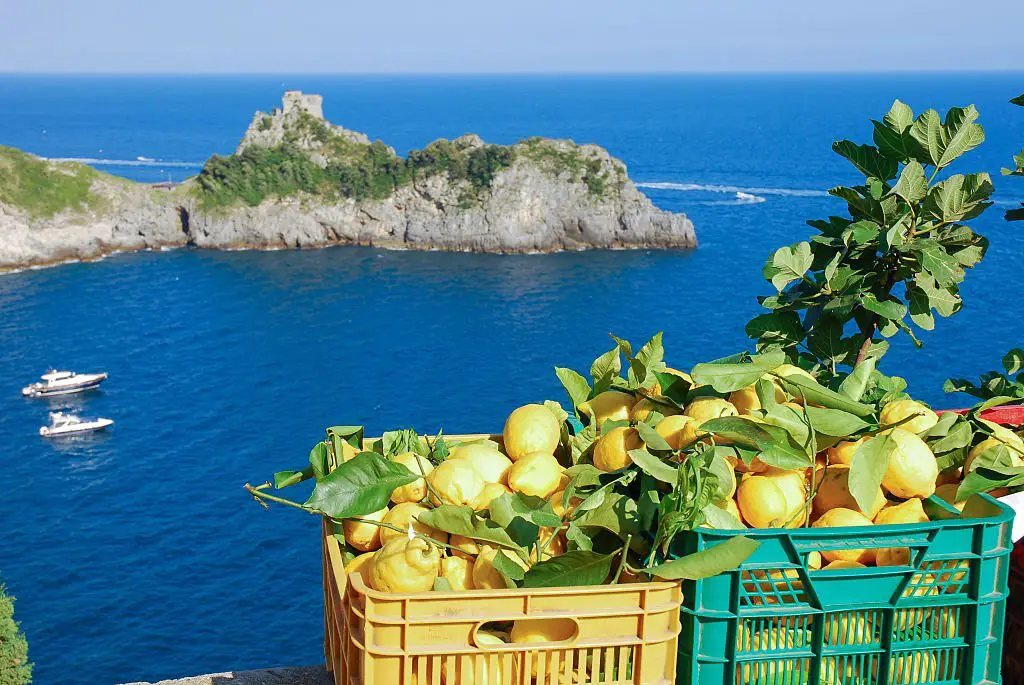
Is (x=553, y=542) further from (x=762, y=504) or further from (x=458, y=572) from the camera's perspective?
(x=762, y=504)

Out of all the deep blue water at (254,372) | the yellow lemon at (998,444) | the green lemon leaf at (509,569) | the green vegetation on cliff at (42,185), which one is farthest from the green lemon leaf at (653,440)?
the green vegetation on cliff at (42,185)

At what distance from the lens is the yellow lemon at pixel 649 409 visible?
449 centimetres

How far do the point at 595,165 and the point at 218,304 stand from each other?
42.0 meters

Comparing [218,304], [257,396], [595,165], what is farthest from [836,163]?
[257,396]

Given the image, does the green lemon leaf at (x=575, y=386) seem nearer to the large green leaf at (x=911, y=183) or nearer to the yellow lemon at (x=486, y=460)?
the yellow lemon at (x=486, y=460)

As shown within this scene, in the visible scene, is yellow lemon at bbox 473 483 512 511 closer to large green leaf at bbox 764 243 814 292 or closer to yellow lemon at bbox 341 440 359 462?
yellow lemon at bbox 341 440 359 462

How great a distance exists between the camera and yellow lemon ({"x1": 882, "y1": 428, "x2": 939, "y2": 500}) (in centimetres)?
408

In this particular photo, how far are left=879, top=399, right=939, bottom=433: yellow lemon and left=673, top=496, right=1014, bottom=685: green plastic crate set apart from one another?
2.03 feet

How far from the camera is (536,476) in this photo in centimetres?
424

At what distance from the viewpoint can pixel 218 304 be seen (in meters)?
83.3

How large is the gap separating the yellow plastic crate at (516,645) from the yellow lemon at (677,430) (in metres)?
0.71

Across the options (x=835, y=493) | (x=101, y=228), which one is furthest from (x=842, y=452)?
(x=101, y=228)

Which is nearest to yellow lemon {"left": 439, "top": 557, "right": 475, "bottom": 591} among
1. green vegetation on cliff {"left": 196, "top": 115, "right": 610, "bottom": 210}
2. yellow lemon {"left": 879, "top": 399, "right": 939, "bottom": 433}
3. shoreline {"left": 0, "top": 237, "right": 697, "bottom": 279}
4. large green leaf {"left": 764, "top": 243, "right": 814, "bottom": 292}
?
yellow lemon {"left": 879, "top": 399, "right": 939, "bottom": 433}

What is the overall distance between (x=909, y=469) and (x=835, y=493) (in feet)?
0.94
